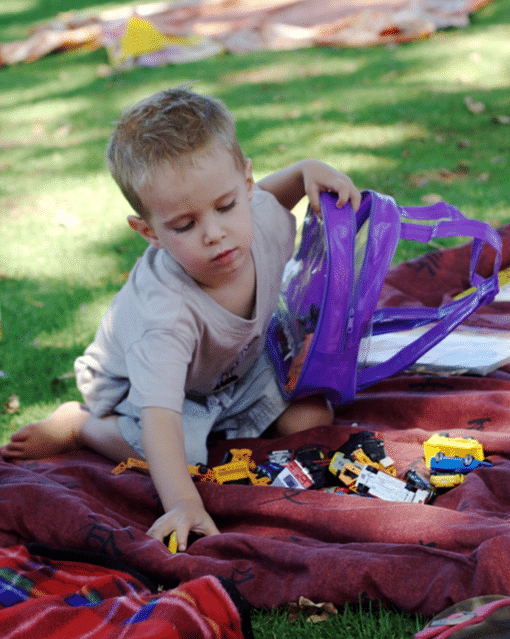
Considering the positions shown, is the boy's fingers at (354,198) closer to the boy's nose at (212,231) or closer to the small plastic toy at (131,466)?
the boy's nose at (212,231)

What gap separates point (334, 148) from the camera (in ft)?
14.8

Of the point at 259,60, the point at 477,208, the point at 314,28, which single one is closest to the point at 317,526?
the point at 477,208

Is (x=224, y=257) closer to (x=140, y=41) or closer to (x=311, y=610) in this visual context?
(x=311, y=610)

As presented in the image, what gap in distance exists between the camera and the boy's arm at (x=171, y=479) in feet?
5.73

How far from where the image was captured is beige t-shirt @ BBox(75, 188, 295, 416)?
1.90 metres

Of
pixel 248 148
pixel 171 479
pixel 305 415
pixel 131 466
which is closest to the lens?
pixel 171 479

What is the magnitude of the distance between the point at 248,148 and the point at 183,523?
3.39 meters

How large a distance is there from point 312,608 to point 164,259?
102 centimetres

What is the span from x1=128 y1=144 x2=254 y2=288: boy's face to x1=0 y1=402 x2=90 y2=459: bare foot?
0.73 metres

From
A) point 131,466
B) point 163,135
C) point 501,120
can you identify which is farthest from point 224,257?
point 501,120

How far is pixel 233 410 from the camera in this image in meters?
2.34

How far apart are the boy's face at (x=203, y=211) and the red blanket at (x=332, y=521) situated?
0.60 metres

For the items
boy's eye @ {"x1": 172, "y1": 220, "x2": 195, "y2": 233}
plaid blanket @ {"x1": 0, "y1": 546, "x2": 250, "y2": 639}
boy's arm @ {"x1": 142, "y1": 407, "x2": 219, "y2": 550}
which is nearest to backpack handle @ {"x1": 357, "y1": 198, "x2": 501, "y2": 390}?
boy's eye @ {"x1": 172, "y1": 220, "x2": 195, "y2": 233}

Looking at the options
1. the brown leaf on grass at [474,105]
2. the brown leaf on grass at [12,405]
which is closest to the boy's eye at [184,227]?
the brown leaf on grass at [12,405]
